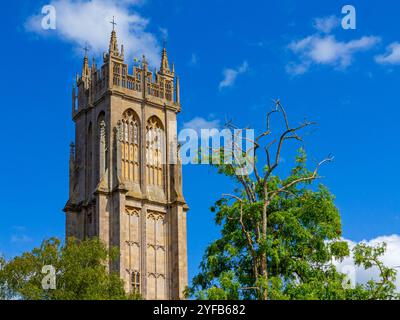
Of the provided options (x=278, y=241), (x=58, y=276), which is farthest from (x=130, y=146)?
(x=278, y=241)

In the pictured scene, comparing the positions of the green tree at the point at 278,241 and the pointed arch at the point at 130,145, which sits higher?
the pointed arch at the point at 130,145

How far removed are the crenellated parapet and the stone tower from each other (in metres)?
0.09

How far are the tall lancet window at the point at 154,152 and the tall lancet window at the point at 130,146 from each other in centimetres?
114

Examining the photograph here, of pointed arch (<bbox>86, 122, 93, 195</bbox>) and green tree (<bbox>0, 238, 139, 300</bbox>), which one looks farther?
pointed arch (<bbox>86, 122, 93, 195</bbox>)

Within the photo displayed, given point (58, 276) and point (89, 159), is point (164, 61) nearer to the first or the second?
point (89, 159)

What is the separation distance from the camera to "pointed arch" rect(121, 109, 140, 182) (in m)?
76.9

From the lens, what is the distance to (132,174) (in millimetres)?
77125

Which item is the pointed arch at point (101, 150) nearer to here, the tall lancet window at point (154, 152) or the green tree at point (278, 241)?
the tall lancet window at point (154, 152)

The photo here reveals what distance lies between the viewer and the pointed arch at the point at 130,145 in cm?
7694

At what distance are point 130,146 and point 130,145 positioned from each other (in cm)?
11

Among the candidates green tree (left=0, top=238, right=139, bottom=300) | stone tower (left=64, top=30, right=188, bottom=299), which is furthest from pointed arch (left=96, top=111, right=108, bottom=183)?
green tree (left=0, top=238, right=139, bottom=300)

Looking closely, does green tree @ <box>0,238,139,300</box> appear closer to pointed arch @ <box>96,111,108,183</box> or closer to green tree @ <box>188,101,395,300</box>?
green tree @ <box>188,101,395,300</box>

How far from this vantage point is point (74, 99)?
83.0 metres

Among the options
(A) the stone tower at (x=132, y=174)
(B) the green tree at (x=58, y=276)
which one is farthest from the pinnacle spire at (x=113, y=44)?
(B) the green tree at (x=58, y=276)
